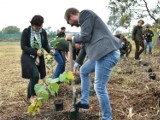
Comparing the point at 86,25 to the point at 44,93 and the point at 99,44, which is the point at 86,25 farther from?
the point at 44,93

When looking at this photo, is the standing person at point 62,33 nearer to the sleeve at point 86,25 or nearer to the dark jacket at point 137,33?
the dark jacket at point 137,33

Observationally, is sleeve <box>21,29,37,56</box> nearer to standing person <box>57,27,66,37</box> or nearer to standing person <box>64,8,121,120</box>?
standing person <box>64,8,121,120</box>

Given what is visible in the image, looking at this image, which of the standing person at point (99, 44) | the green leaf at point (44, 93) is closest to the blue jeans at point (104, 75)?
the standing person at point (99, 44)

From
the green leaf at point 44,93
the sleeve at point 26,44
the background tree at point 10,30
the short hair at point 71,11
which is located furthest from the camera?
the background tree at point 10,30

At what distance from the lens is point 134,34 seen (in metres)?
15.0

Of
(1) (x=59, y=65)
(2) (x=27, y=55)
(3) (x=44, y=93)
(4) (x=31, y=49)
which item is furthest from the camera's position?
(1) (x=59, y=65)

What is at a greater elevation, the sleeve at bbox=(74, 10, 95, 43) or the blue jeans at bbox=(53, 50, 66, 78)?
the sleeve at bbox=(74, 10, 95, 43)

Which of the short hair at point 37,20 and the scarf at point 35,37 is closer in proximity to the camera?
the short hair at point 37,20

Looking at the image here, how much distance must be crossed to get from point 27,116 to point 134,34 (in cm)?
1046

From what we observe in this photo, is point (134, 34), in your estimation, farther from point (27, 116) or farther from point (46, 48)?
point (27, 116)

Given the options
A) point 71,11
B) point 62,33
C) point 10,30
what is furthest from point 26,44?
point 10,30

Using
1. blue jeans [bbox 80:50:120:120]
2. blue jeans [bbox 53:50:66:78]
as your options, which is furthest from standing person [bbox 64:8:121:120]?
blue jeans [bbox 53:50:66:78]

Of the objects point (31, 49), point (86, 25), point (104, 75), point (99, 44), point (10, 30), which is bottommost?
point (10, 30)

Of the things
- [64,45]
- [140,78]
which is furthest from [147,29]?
[64,45]
